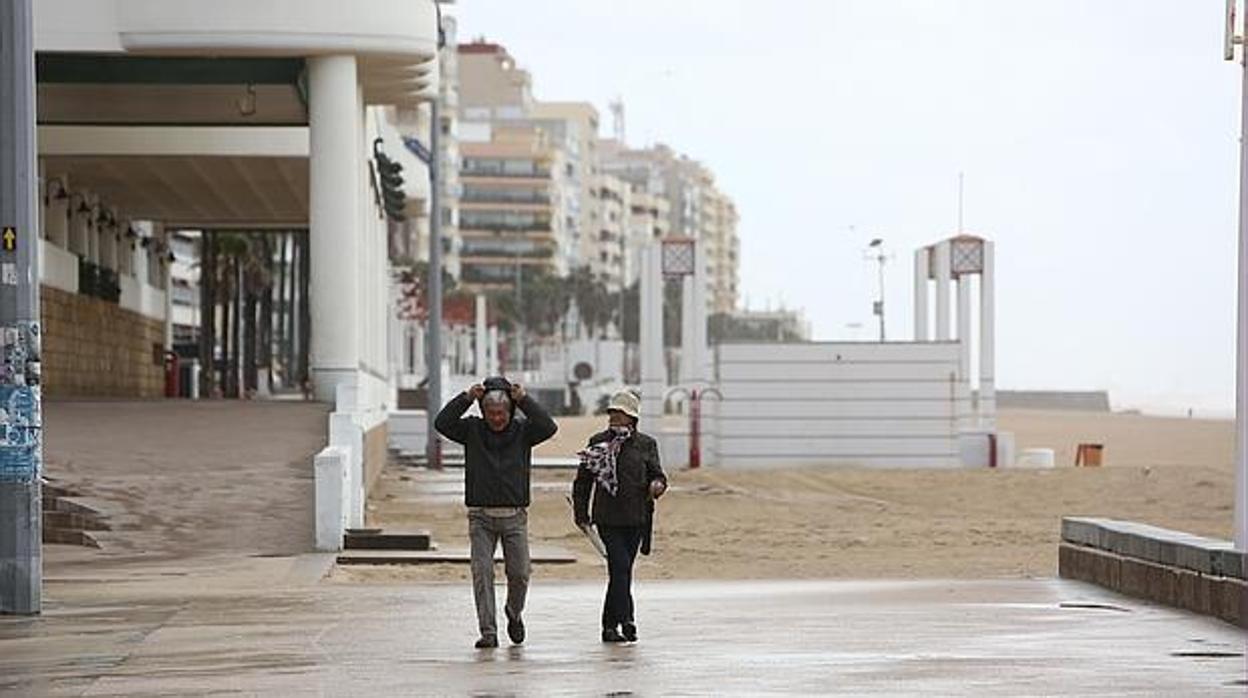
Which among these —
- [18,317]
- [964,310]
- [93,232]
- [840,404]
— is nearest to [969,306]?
[964,310]

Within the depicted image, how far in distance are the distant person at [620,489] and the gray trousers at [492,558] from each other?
0.42 metres

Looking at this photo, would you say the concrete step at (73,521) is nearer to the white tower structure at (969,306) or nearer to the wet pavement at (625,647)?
the wet pavement at (625,647)

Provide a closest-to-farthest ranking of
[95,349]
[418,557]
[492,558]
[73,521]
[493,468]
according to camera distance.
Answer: [493,468], [492,558], [418,557], [73,521], [95,349]

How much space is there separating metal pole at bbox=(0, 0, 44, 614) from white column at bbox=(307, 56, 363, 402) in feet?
70.6

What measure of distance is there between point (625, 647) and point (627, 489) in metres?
0.98

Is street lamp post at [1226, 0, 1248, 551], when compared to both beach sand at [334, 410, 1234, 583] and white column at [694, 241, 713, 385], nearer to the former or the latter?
beach sand at [334, 410, 1234, 583]

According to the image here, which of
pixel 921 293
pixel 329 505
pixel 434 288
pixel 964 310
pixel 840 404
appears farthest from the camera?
pixel 921 293

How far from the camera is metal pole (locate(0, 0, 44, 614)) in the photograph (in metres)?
17.8

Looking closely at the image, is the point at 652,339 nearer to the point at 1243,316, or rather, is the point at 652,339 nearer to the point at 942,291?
the point at 942,291

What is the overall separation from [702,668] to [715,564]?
1275 cm

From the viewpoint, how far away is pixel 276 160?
5172cm

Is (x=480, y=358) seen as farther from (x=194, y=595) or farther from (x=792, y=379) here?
(x=194, y=595)

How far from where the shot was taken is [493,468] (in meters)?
15.6

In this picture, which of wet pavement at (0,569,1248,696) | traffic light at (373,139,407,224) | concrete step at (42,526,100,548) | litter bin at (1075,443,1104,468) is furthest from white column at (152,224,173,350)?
wet pavement at (0,569,1248,696)
